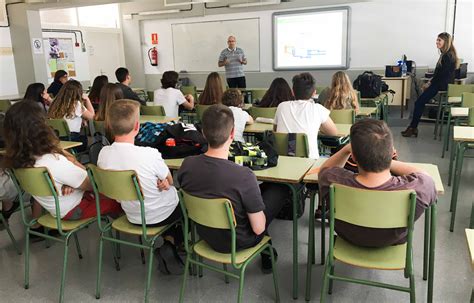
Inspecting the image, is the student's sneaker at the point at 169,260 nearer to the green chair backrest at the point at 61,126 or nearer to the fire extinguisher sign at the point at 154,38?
the green chair backrest at the point at 61,126

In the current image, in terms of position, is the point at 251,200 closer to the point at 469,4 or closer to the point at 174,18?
the point at 469,4

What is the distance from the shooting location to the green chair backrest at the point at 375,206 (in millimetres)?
1758

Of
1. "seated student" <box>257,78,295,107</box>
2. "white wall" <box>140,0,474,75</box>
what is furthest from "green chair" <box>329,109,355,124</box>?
"white wall" <box>140,0,474,75</box>

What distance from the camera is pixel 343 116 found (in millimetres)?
4297

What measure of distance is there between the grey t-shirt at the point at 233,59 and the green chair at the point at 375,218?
6.36 m

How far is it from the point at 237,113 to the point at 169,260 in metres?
1.64

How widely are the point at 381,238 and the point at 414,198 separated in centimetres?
30

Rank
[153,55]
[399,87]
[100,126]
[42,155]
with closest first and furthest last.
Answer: [42,155] < [100,126] < [399,87] < [153,55]

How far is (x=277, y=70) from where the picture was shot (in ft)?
30.5

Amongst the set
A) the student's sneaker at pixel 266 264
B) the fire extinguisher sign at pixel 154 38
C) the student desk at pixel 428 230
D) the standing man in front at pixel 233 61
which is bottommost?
the student's sneaker at pixel 266 264

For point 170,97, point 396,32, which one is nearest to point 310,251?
point 170,97

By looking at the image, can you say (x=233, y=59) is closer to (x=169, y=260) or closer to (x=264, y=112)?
(x=264, y=112)

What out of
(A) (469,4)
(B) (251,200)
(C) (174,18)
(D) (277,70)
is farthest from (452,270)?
(C) (174,18)

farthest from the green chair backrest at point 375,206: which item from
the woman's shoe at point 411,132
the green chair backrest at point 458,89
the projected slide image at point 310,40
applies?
the projected slide image at point 310,40
